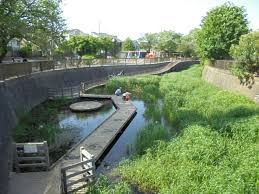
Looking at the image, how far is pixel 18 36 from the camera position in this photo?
86.3ft

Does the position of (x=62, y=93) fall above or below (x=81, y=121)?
above

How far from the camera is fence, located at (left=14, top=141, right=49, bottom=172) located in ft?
38.8

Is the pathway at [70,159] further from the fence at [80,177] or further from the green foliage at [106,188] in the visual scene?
the green foliage at [106,188]

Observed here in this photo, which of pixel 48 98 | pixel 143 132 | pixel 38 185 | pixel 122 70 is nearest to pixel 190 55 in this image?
pixel 122 70

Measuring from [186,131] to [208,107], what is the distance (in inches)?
250

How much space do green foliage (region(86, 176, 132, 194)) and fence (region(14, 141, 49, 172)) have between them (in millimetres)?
2441

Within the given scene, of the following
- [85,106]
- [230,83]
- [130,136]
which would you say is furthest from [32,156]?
[230,83]

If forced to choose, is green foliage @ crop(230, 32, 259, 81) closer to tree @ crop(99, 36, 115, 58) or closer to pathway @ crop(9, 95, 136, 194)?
pathway @ crop(9, 95, 136, 194)

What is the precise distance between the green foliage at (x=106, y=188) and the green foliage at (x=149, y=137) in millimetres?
3351

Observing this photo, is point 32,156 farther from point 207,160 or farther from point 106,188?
point 207,160

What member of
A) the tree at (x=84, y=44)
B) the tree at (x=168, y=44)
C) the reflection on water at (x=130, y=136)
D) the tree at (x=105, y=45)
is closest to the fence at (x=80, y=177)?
the reflection on water at (x=130, y=136)

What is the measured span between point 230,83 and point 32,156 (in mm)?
18439

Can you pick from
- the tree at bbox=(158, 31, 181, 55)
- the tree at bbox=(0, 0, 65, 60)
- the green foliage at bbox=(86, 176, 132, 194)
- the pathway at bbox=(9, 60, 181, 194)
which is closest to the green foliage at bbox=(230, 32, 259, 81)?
the pathway at bbox=(9, 60, 181, 194)

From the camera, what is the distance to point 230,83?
26.2m
